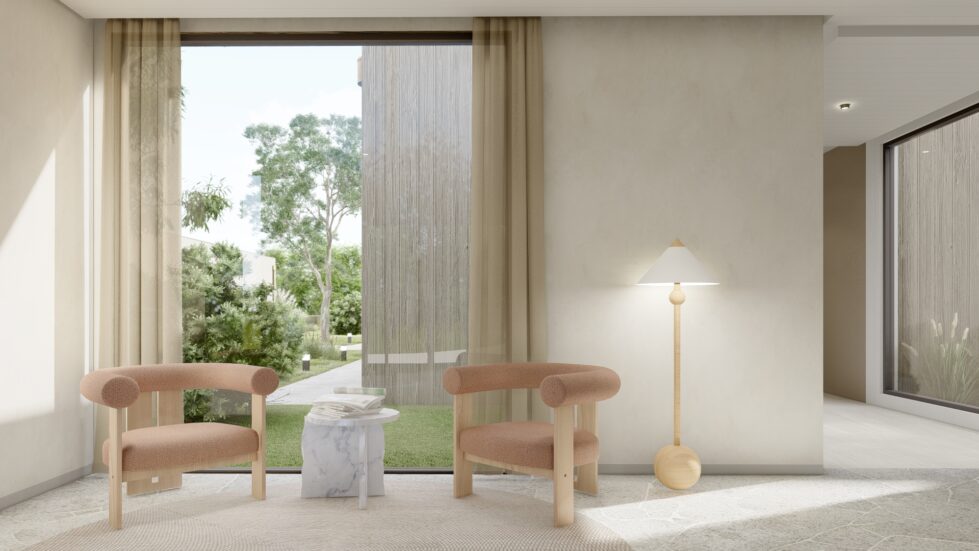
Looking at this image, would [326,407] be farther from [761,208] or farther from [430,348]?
[761,208]

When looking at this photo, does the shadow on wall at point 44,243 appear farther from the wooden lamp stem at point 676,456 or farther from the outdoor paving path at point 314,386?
the wooden lamp stem at point 676,456

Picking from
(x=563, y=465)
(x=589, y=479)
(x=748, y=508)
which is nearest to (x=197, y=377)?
(x=563, y=465)

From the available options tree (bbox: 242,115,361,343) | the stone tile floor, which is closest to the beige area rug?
the stone tile floor

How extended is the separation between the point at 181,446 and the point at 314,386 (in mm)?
1113

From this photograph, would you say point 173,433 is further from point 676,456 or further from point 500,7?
point 500,7

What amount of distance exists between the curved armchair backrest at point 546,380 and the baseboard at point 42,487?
2370 mm

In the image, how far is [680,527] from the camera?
3289 mm

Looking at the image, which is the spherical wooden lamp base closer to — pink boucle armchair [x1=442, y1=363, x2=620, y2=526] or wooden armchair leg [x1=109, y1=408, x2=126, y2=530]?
pink boucle armchair [x1=442, y1=363, x2=620, y2=526]

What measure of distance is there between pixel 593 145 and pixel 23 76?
11.1 ft

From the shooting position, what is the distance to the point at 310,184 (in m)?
4.41

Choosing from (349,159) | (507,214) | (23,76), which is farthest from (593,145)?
(23,76)

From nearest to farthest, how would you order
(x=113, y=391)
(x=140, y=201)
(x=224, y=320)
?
1. (x=113, y=391)
2. (x=140, y=201)
3. (x=224, y=320)

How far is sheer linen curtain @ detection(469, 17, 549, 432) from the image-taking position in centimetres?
429

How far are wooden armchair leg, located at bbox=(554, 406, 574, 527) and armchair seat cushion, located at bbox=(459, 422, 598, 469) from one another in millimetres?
58
